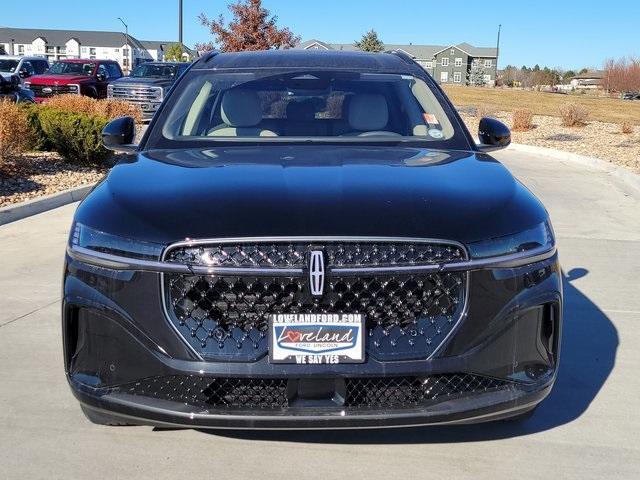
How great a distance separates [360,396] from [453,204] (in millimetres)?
820

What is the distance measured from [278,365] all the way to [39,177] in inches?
352

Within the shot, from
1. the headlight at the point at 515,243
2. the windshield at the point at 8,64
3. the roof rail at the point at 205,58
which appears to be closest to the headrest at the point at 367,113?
the roof rail at the point at 205,58

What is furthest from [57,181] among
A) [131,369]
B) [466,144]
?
[131,369]

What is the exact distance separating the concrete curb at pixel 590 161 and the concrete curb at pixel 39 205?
322 inches

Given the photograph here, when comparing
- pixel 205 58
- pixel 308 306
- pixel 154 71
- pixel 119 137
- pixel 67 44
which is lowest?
pixel 308 306

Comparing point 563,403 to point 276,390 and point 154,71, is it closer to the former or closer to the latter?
point 276,390

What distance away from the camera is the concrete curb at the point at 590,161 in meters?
13.0

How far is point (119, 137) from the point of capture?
4.46 meters

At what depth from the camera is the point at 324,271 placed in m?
2.78

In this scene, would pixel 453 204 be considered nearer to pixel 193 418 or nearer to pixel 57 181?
pixel 193 418

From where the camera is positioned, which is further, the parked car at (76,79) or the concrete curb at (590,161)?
the parked car at (76,79)

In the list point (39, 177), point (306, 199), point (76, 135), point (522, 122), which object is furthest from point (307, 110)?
point (522, 122)

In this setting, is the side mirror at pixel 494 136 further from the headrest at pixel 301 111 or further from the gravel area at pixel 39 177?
the gravel area at pixel 39 177

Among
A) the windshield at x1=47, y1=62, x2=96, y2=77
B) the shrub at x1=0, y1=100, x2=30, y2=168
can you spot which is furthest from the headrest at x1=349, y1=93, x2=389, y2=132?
the windshield at x1=47, y1=62, x2=96, y2=77
